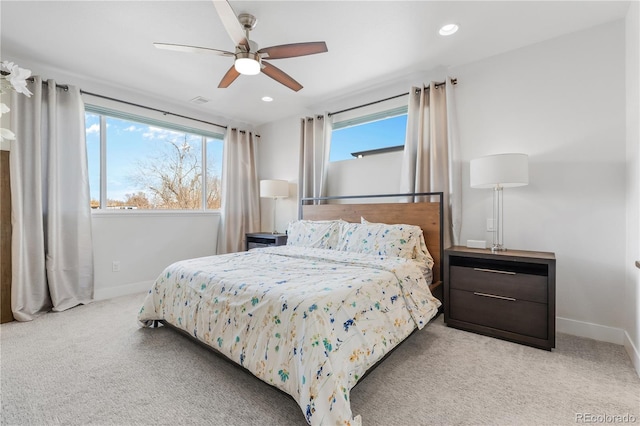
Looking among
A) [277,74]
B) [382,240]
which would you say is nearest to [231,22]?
[277,74]

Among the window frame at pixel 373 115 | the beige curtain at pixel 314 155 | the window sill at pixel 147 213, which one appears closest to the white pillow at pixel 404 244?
the window frame at pixel 373 115

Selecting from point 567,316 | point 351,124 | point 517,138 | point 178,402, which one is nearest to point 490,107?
point 517,138

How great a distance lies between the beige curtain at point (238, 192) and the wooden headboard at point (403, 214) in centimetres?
134

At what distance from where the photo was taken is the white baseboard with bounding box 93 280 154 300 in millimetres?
3514

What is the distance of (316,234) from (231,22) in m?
2.22

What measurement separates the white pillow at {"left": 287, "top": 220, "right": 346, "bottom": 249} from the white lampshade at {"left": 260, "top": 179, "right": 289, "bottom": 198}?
844 millimetres

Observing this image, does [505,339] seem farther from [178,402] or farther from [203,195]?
[203,195]

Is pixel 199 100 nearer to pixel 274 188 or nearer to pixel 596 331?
pixel 274 188

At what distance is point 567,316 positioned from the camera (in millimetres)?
2586

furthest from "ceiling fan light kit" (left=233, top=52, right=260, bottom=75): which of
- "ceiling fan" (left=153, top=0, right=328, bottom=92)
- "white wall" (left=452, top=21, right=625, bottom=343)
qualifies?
"white wall" (left=452, top=21, right=625, bottom=343)

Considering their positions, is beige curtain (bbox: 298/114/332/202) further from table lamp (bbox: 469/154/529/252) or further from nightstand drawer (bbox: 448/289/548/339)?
nightstand drawer (bbox: 448/289/548/339)

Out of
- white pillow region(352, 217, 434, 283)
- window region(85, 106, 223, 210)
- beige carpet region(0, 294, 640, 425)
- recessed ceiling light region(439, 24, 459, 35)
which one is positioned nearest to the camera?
beige carpet region(0, 294, 640, 425)

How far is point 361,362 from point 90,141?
389cm

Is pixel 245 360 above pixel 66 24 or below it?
below
